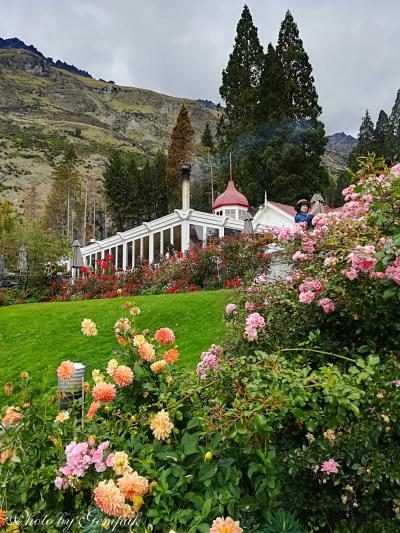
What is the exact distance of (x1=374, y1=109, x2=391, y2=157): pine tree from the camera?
43.8 metres

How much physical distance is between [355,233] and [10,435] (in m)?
2.26

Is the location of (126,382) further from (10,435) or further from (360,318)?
(360,318)

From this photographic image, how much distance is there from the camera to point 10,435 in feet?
7.08

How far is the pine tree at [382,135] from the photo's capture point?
1722 inches

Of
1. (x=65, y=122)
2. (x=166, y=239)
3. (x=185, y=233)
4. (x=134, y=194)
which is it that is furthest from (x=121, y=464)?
(x=65, y=122)

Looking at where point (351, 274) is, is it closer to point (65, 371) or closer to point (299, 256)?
point (299, 256)

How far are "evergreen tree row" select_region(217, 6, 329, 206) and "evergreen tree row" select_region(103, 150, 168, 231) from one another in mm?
10120

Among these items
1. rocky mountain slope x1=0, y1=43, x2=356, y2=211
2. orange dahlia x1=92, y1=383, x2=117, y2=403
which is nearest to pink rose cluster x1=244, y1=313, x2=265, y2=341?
orange dahlia x1=92, y1=383, x2=117, y2=403

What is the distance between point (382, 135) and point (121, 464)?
53.7 meters

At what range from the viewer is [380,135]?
48.2 meters

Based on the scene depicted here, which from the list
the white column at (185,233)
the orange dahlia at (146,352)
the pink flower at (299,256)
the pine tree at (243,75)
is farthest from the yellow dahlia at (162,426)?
the pine tree at (243,75)

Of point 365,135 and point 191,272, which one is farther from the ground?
point 365,135

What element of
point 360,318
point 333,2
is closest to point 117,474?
point 360,318

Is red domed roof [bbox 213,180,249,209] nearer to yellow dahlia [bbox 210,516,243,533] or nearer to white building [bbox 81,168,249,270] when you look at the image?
white building [bbox 81,168,249,270]
